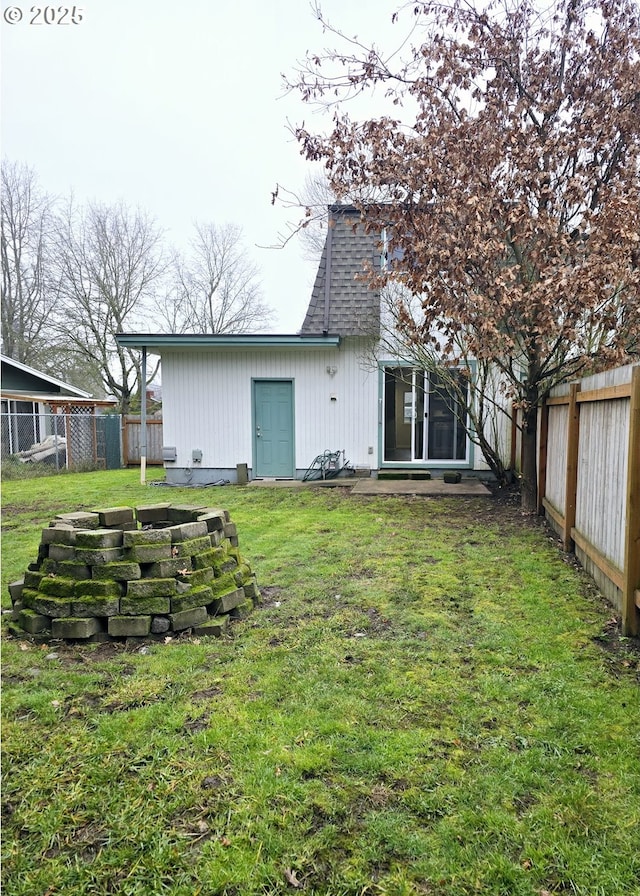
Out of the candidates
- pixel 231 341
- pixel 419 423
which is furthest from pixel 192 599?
pixel 419 423

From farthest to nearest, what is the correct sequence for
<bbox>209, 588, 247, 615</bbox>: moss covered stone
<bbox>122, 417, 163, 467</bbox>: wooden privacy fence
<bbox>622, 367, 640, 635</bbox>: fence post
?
<bbox>122, 417, 163, 467</bbox>: wooden privacy fence < <bbox>209, 588, 247, 615</bbox>: moss covered stone < <bbox>622, 367, 640, 635</bbox>: fence post

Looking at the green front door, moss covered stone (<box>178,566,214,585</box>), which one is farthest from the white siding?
moss covered stone (<box>178,566,214,585</box>)

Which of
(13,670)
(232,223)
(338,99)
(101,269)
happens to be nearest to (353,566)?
(13,670)

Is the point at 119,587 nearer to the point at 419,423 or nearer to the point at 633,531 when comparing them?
the point at 633,531

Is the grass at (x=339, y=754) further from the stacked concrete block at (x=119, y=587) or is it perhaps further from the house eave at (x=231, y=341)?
the house eave at (x=231, y=341)

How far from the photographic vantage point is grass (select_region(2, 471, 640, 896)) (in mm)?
1575

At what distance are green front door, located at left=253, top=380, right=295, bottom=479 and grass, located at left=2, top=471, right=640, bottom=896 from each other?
6.81 meters

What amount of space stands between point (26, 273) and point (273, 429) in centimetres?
1497

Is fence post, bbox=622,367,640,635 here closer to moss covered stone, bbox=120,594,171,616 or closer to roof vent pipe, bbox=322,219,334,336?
moss covered stone, bbox=120,594,171,616

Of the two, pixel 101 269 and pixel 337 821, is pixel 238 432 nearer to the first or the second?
pixel 337 821

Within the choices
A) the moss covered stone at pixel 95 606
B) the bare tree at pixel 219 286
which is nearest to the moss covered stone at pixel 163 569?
the moss covered stone at pixel 95 606

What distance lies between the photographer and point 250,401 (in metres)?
10.6

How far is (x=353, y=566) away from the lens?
4770 mm

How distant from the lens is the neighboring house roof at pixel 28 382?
14.7 metres
